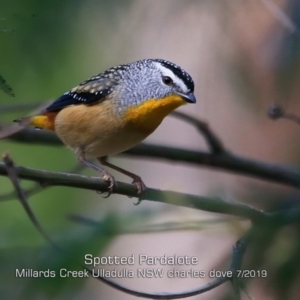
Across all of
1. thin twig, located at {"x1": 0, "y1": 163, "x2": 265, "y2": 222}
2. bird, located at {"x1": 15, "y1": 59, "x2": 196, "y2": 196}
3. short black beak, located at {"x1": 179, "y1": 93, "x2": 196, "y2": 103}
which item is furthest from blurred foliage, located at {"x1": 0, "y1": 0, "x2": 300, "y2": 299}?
short black beak, located at {"x1": 179, "y1": 93, "x2": 196, "y2": 103}

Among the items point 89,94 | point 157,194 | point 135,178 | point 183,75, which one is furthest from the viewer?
point 135,178

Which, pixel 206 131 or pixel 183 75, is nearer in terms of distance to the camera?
pixel 183 75

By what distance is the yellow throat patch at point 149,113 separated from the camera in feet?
13.1

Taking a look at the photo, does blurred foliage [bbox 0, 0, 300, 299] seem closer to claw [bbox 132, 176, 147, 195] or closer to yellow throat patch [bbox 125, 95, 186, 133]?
claw [bbox 132, 176, 147, 195]

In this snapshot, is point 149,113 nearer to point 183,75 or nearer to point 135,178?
point 183,75

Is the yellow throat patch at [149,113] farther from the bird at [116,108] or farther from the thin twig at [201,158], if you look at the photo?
the thin twig at [201,158]

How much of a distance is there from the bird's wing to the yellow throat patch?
35cm

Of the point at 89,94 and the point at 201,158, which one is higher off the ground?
the point at 89,94

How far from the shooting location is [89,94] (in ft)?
14.6

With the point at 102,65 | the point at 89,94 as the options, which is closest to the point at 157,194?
the point at 89,94

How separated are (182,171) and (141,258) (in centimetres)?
227

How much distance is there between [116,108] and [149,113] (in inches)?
10.1

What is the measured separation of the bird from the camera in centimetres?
402

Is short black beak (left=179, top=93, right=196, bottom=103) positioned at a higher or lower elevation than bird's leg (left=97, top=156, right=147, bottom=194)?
higher
